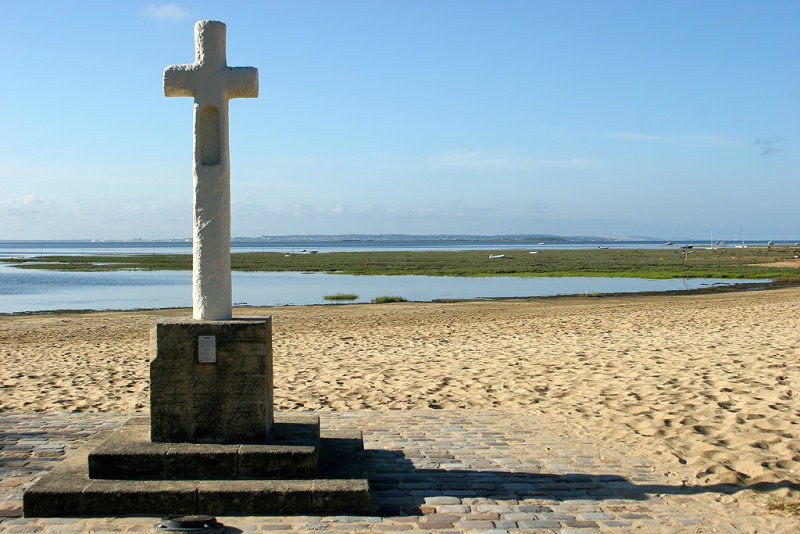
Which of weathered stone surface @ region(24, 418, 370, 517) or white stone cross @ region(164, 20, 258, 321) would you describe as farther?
white stone cross @ region(164, 20, 258, 321)

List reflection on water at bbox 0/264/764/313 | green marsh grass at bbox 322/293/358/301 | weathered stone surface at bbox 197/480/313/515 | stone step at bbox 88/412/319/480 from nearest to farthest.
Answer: weathered stone surface at bbox 197/480/313/515 → stone step at bbox 88/412/319/480 → reflection on water at bbox 0/264/764/313 → green marsh grass at bbox 322/293/358/301

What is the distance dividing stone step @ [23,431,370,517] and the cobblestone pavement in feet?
0.30

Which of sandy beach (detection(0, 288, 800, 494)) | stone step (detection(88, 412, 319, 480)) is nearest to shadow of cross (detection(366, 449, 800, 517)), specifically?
sandy beach (detection(0, 288, 800, 494))

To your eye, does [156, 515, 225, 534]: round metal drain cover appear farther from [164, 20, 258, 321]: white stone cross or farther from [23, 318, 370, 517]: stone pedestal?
[164, 20, 258, 321]: white stone cross

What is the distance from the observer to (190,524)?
4453 millimetres

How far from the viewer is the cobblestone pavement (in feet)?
15.5

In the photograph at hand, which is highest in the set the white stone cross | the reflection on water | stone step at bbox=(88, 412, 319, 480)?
the white stone cross

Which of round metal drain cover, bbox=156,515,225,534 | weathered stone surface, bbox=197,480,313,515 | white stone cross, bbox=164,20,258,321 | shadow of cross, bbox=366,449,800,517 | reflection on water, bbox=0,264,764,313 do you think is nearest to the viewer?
round metal drain cover, bbox=156,515,225,534

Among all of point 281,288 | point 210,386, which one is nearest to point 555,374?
point 210,386

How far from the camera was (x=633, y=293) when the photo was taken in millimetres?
32438

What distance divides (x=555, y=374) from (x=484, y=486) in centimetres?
512

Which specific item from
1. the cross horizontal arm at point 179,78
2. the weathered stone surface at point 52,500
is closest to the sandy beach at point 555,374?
the weathered stone surface at point 52,500

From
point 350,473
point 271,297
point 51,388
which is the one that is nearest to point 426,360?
point 51,388

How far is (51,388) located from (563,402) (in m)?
7.15
